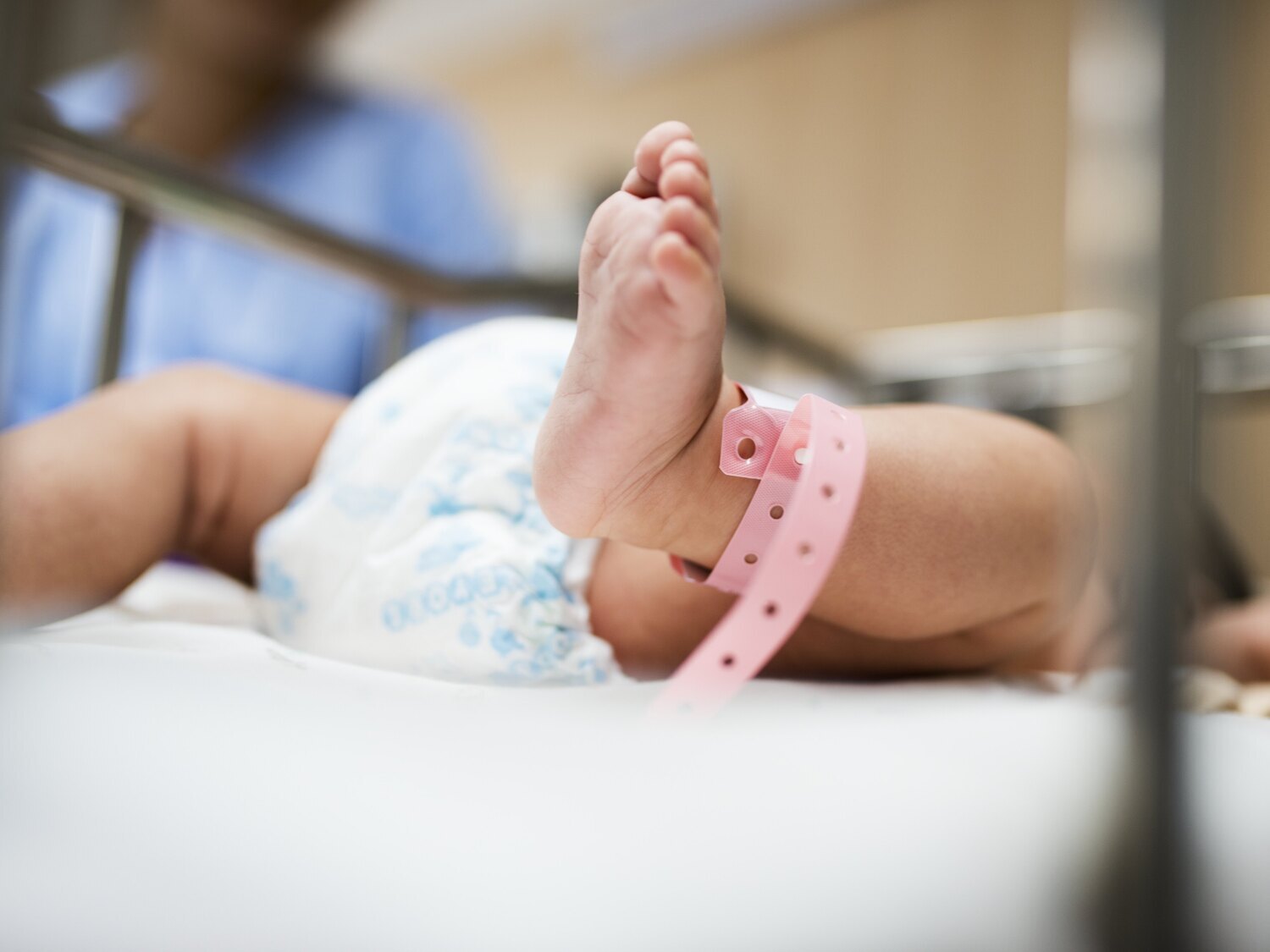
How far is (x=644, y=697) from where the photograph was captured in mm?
406

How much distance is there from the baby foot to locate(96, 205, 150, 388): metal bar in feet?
1.40

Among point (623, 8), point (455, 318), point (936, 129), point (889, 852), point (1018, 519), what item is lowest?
point (889, 852)

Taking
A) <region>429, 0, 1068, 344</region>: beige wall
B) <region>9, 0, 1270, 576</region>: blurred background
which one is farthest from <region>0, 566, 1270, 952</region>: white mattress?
<region>429, 0, 1068, 344</region>: beige wall

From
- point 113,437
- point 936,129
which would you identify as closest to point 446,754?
point 113,437

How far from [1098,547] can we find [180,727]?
29 centimetres

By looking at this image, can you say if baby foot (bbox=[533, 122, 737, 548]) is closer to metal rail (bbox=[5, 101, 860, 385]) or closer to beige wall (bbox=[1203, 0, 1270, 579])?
beige wall (bbox=[1203, 0, 1270, 579])

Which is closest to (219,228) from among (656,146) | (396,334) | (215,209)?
(215,209)

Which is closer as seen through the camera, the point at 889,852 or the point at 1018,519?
the point at 889,852

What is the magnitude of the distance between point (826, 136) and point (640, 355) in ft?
8.03

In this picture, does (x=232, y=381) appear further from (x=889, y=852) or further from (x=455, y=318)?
(x=889, y=852)

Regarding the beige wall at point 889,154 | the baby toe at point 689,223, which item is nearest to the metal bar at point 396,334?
the baby toe at point 689,223

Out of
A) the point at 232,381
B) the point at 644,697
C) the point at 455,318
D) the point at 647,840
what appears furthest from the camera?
the point at 455,318

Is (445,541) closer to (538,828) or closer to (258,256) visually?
(538,828)

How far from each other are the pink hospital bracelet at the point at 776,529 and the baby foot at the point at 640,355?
0.07 ft
